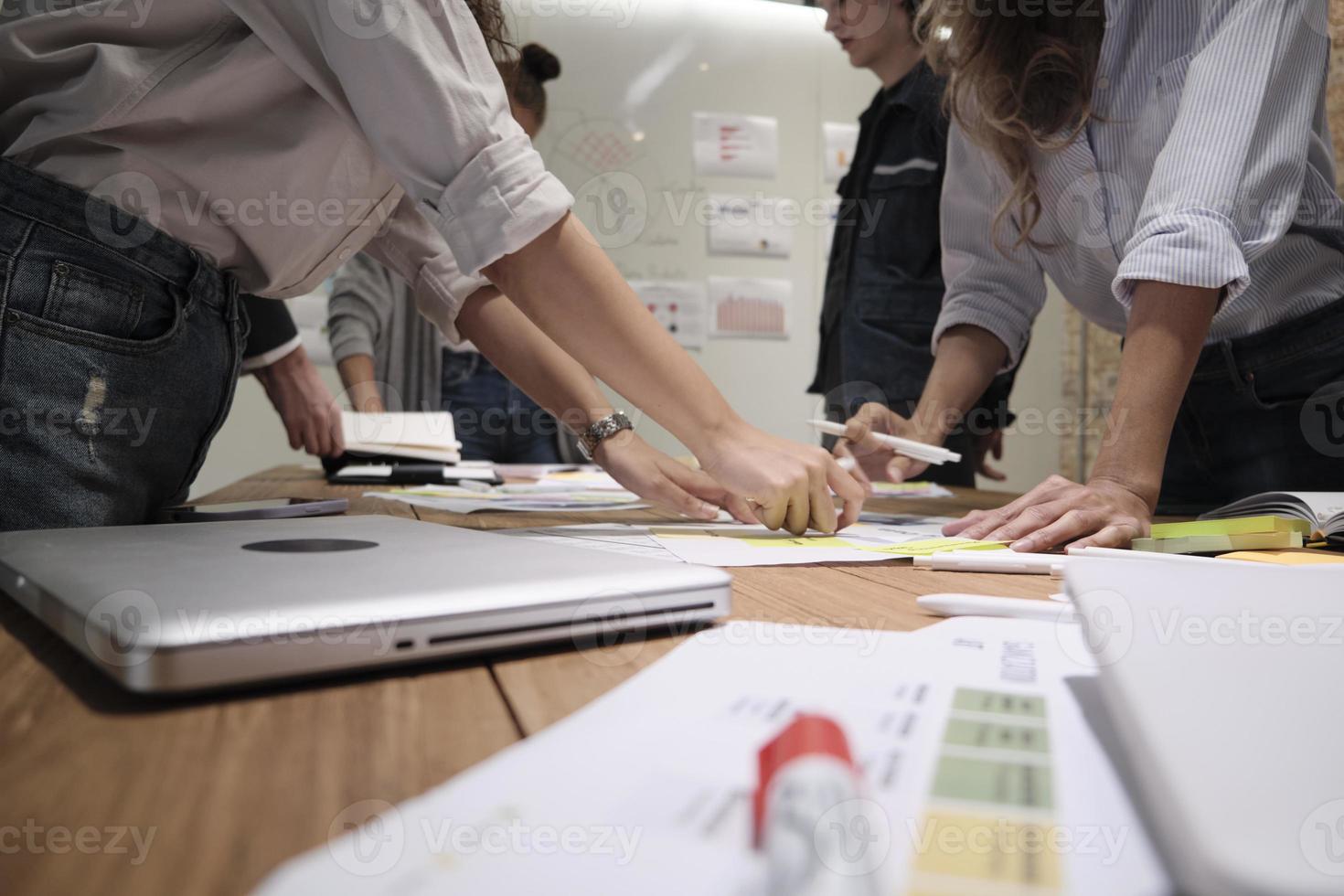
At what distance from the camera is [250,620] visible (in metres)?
0.32

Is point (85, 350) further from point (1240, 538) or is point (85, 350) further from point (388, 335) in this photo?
point (388, 335)

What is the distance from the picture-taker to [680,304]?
139 inches

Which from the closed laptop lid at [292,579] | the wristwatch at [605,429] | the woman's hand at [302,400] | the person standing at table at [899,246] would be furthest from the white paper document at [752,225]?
the closed laptop lid at [292,579]

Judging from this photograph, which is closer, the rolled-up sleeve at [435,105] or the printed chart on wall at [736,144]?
the rolled-up sleeve at [435,105]

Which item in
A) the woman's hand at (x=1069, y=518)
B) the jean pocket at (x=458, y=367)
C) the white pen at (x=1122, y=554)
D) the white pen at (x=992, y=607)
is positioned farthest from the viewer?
the jean pocket at (x=458, y=367)

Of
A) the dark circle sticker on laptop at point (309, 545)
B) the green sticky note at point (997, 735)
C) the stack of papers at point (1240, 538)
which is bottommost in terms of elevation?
the green sticky note at point (997, 735)

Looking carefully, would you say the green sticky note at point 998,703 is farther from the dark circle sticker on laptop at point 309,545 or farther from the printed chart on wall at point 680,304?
the printed chart on wall at point 680,304

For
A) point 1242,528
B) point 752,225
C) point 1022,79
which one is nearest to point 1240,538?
point 1242,528

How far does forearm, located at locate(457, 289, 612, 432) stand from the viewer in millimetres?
1109

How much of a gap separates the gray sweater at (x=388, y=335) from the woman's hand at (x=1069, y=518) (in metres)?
2.02

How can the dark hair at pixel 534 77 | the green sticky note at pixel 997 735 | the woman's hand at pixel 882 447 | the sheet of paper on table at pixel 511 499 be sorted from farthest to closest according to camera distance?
the dark hair at pixel 534 77 → the woman's hand at pixel 882 447 → the sheet of paper on table at pixel 511 499 → the green sticky note at pixel 997 735

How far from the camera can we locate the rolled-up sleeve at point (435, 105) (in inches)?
23.9

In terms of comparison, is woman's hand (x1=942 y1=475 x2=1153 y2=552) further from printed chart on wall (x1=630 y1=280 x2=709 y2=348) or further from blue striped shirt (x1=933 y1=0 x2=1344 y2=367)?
printed chart on wall (x1=630 y1=280 x2=709 y2=348)

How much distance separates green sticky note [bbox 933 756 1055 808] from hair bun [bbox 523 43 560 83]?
2.85 metres
